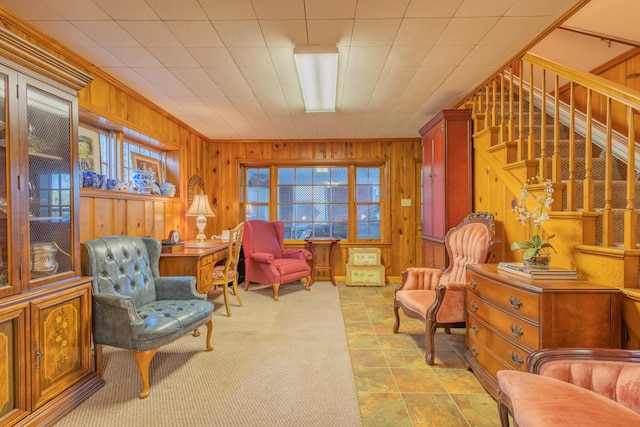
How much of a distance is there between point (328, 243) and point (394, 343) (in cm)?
251

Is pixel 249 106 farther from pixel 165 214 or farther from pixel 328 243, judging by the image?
pixel 328 243

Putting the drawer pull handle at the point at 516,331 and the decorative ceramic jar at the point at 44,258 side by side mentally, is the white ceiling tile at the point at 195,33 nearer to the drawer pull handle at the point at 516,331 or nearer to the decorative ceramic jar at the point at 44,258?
the decorative ceramic jar at the point at 44,258

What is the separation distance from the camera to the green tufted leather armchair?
1938mm

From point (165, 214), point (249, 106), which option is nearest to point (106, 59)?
point (249, 106)

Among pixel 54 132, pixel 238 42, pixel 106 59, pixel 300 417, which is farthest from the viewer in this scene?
pixel 106 59

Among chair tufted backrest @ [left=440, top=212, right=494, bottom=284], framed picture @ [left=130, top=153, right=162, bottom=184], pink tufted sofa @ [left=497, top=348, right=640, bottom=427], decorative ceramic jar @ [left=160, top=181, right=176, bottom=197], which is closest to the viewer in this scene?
pink tufted sofa @ [left=497, top=348, right=640, bottom=427]

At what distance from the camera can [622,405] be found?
1164 mm

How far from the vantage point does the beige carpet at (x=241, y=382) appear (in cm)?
173

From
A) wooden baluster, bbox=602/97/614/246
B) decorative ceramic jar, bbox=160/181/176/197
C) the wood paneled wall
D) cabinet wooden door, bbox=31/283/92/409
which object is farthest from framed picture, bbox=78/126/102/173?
wooden baluster, bbox=602/97/614/246

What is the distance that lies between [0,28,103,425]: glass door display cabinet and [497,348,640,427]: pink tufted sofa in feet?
7.81

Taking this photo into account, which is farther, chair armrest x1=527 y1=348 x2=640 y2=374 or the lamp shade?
the lamp shade

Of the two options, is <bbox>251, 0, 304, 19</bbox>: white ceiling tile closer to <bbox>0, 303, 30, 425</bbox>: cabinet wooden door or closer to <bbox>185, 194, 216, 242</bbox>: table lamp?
<bbox>0, 303, 30, 425</bbox>: cabinet wooden door

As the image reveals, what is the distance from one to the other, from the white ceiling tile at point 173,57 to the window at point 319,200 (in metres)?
2.96

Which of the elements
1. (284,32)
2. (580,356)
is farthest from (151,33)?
(580,356)
